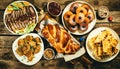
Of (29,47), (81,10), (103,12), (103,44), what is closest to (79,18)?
(81,10)

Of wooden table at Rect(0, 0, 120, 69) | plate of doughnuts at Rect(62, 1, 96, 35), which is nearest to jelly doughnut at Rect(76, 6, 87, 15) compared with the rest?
plate of doughnuts at Rect(62, 1, 96, 35)

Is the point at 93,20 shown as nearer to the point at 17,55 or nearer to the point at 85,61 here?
the point at 85,61

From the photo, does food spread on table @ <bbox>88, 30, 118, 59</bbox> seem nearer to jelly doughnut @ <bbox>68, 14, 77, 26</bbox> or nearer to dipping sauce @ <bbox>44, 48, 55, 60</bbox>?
jelly doughnut @ <bbox>68, 14, 77, 26</bbox>

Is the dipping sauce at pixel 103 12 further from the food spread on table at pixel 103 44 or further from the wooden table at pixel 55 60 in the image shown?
the food spread on table at pixel 103 44

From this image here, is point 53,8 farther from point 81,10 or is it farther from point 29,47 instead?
point 29,47

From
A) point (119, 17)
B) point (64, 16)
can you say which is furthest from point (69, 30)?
point (119, 17)

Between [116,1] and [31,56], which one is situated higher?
[116,1]
